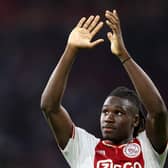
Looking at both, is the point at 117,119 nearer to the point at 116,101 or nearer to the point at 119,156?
the point at 116,101

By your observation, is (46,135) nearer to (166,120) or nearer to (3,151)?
(3,151)

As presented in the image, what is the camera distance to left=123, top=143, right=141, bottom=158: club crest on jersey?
3971 millimetres

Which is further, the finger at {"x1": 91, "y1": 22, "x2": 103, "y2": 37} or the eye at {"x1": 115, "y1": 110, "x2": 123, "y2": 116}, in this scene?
the eye at {"x1": 115, "y1": 110, "x2": 123, "y2": 116}

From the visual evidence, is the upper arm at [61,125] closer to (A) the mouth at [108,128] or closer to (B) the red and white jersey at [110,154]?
(B) the red and white jersey at [110,154]

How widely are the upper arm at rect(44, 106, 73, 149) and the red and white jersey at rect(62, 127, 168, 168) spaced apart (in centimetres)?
4

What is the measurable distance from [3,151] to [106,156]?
14.5 feet

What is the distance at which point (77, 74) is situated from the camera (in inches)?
335

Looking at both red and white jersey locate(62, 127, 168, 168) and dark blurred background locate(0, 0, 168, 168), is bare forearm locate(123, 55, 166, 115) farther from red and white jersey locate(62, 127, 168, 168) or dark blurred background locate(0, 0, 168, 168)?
dark blurred background locate(0, 0, 168, 168)

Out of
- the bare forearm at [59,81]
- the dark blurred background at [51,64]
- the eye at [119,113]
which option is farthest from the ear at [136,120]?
the dark blurred background at [51,64]

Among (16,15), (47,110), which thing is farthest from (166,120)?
(16,15)

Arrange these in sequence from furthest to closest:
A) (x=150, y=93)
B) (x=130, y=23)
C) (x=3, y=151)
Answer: (x=130, y=23) → (x=3, y=151) → (x=150, y=93)

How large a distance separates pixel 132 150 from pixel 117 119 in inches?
7.7

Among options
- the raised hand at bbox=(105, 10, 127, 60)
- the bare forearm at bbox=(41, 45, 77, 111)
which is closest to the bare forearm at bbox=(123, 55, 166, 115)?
the raised hand at bbox=(105, 10, 127, 60)

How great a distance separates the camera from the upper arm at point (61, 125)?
154 inches
